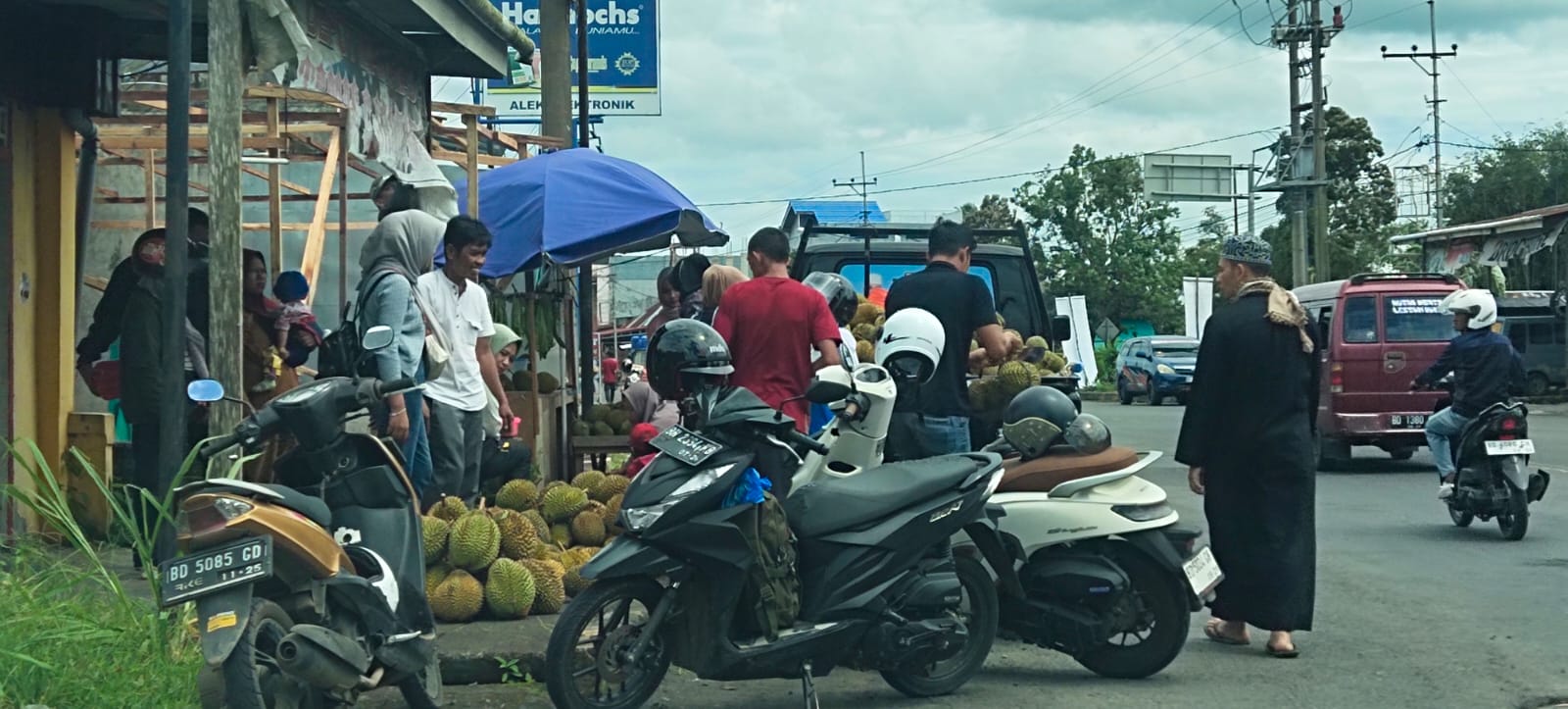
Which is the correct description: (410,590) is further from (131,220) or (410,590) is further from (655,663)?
(131,220)

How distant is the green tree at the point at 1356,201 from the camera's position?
165ft

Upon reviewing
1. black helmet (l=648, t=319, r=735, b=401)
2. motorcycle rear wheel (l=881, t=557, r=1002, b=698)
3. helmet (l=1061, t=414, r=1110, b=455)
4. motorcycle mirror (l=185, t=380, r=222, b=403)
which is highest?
black helmet (l=648, t=319, r=735, b=401)

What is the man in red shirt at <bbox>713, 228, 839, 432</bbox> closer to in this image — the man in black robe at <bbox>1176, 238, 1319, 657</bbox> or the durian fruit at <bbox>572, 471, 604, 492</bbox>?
the durian fruit at <bbox>572, 471, 604, 492</bbox>

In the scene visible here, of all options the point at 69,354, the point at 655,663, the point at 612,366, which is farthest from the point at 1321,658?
the point at 612,366

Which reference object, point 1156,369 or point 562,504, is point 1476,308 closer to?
point 562,504

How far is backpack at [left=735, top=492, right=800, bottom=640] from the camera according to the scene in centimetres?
559

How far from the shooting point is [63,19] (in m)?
8.88

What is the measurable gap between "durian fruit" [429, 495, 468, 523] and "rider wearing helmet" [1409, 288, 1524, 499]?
23.7 feet

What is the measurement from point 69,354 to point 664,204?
3.81 metres

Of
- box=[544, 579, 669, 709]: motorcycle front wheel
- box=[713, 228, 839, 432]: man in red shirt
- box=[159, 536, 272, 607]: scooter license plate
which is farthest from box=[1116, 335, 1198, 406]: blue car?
box=[159, 536, 272, 607]: scooter license plate

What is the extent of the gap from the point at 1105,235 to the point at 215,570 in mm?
56015

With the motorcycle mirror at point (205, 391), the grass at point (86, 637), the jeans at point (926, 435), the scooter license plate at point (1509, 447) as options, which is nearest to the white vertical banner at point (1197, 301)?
the scooter license plate at point (1509, 447)

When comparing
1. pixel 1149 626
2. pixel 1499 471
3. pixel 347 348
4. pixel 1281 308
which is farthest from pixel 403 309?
pixel 1499 471

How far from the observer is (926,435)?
7.58 metres
